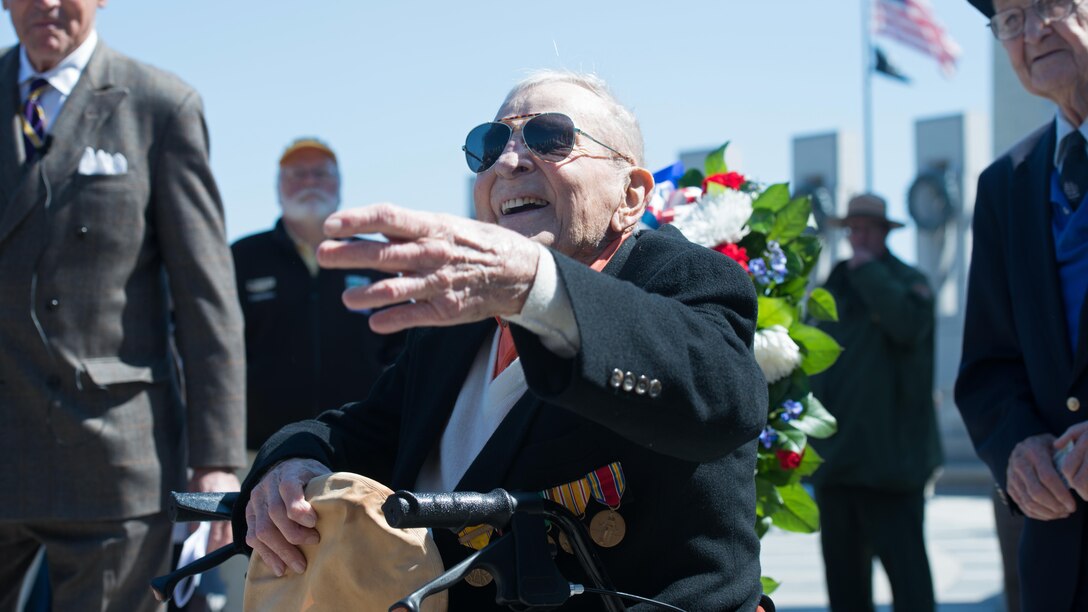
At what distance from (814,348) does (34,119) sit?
7.64 ft

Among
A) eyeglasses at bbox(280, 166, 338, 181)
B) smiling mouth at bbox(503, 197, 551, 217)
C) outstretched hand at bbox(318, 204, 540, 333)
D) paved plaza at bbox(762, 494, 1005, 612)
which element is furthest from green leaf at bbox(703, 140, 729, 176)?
paved plaza at bbox(762, 494, 1005, 612)

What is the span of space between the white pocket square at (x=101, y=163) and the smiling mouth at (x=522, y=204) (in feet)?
5.37

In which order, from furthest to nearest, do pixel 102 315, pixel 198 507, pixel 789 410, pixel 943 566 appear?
pixel 943 566, pixel 102 315, pixel 789 410, pixel 198 507

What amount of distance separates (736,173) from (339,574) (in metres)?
2.01

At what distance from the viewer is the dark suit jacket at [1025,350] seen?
9.97 feet

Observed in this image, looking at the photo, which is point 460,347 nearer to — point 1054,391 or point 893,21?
point 1054,391

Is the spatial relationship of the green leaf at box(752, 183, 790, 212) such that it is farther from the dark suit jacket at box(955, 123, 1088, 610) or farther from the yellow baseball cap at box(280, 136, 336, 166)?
the yellow baseball cap at box(280, 136, 336, 166)

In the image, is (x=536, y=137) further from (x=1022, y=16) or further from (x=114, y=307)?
(x=114, y=307)

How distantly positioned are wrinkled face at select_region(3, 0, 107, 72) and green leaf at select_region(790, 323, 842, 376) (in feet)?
7.37

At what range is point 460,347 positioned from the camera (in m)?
2.47

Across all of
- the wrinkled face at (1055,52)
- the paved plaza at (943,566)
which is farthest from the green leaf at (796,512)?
the paved plaza at (943,566)

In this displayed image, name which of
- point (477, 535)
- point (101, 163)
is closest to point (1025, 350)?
point (477, 535)

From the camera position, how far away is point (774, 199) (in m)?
3.59

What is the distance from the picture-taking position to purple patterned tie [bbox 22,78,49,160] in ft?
11.7
